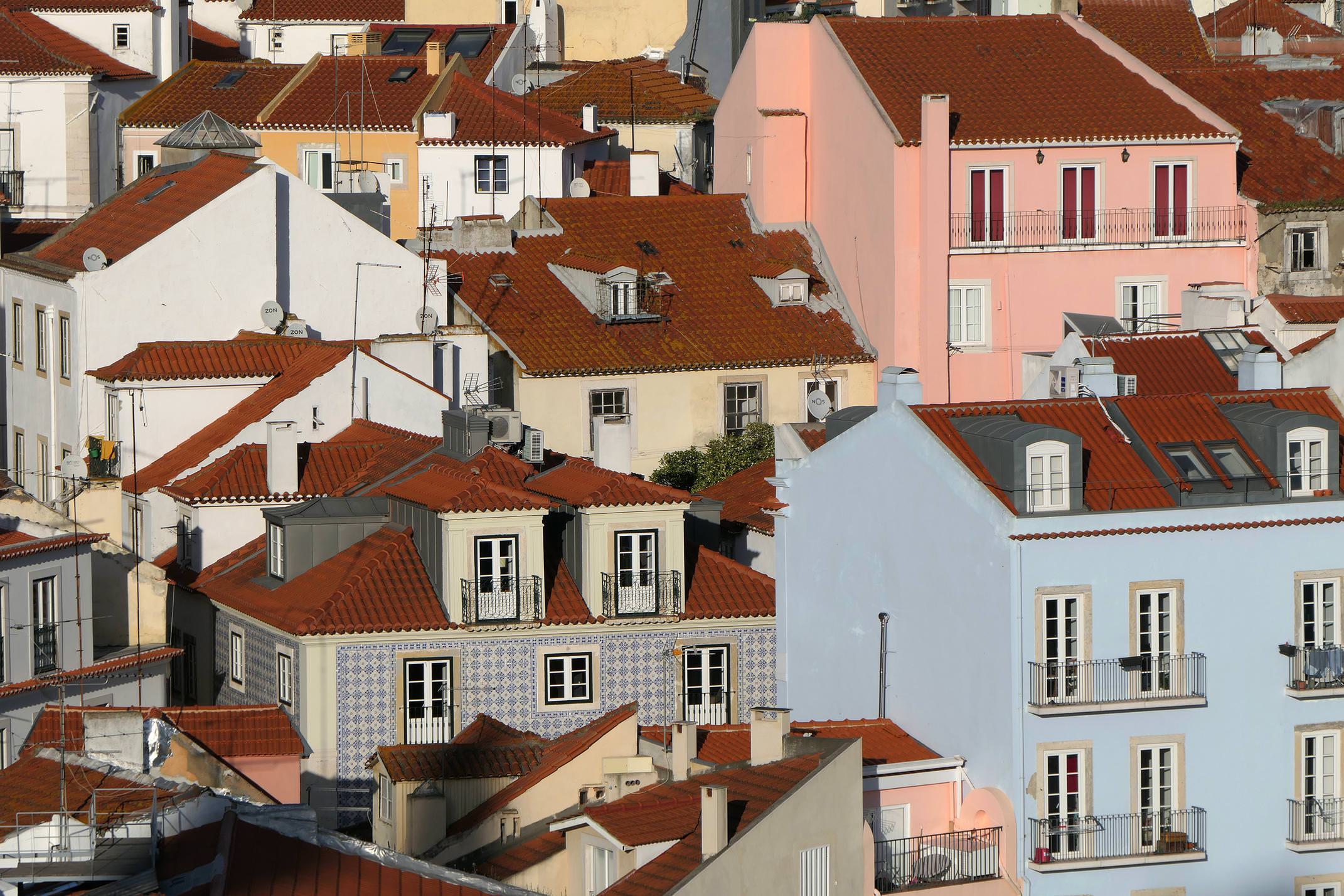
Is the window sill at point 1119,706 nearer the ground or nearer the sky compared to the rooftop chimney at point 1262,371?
nearer the ground

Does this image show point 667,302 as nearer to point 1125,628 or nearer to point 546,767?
point 546,767

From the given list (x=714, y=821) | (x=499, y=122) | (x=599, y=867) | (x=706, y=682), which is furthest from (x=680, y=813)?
(x=499, y=122)

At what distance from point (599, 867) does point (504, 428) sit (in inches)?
A: 583

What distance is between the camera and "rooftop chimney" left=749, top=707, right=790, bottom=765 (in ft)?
128

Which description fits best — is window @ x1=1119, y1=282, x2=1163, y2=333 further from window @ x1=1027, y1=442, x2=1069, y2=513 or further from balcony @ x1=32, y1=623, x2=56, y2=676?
balcony @ x1=32, y1=623, x2=56, y2=676

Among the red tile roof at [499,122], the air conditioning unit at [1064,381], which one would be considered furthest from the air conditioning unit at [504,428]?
the red tile roof at [499,122]

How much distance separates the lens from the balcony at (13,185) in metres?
79.8

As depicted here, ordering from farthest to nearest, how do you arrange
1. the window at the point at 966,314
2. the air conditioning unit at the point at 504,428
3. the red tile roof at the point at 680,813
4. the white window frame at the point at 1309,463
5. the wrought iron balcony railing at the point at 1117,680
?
the window at the point at 966,314 < the air conditioning unit at the point at 504,428 < the white window frame at the point at 1309,463 < the wrought iron balcony railing at the point at 1117,680 < the red tile roof at the point at 680,813

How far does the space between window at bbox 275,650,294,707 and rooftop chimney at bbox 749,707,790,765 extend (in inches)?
388

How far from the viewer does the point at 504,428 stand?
52062 millimetres

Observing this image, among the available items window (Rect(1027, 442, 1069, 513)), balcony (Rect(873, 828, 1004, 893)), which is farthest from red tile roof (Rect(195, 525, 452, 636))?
window (Rect(1027, 442, 1069, 513))

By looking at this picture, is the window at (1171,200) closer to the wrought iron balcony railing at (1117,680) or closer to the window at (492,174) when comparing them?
the window at (492,174)

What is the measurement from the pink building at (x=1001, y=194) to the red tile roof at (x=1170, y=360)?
10649 millimetres

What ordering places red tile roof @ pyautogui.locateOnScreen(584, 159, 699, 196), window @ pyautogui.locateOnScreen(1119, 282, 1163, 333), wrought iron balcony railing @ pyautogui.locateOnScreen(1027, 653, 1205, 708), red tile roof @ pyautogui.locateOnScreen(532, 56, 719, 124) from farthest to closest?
red tile roof @ pyautogui.locateOnScreen(532, 56, 719, 124), red tile roof @ pyautogui.locateOnScreen(584, 159, 699, 196), window @ pyautogui.locateOnScreen(1119, 282, 1163, 333), wrought iron balcony railing @ pyautogui.locateOnScreen(1027, 653, 1205, 708)
